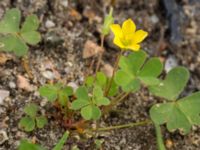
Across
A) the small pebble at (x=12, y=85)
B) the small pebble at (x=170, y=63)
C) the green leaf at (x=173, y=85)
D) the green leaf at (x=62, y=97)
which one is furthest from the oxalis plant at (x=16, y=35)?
the small pebble at (x=170, y=63)

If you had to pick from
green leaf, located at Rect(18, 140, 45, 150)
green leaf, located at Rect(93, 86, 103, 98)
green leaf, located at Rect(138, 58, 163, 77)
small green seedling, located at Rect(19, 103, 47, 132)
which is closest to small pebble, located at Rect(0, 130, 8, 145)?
small green seedling, located at Rect(19, 103, 47, 132)

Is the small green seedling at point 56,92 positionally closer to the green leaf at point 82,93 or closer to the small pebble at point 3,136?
the green leaf at point 82,93

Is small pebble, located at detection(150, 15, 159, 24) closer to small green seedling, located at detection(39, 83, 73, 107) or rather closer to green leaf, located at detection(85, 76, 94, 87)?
green leaf, located at detection(85, 76, 94, 87)

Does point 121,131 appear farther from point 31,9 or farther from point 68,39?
point 31,9

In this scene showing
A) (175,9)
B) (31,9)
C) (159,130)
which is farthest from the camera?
(175,9)

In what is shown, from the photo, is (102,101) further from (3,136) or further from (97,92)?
(3,136)

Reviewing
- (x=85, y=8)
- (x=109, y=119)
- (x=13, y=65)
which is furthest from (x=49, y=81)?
(x=85, y=8)

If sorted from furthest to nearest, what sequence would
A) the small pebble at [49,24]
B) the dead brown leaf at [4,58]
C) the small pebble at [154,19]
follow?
the small pebble at [154,19], the small pebble at [49,24], the dead brown leaf at [4,58]
